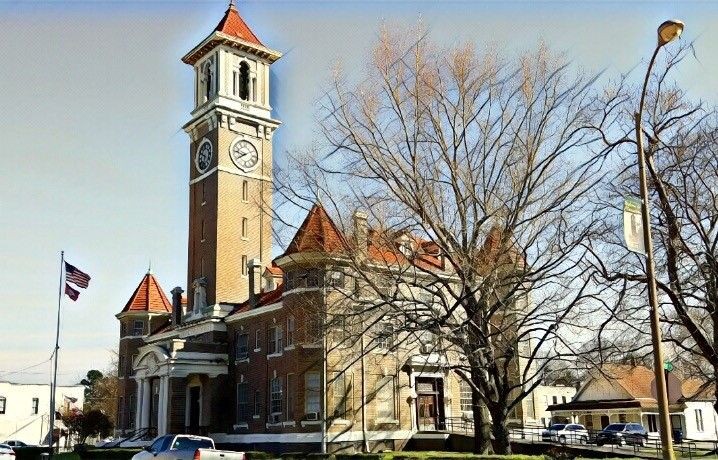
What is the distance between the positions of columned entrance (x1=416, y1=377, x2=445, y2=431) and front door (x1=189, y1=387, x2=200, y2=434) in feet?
45.9

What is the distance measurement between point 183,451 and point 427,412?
22600 mm

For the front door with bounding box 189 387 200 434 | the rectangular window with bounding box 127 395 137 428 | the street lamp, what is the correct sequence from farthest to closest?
the rectangular window with bounding box 127 395 137 428 → the front door with bounding box 189 387 200 434 → the street lamp

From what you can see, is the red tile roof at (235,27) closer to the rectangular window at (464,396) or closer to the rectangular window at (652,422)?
the rectangular window at (464,396)

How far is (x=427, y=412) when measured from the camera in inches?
1703

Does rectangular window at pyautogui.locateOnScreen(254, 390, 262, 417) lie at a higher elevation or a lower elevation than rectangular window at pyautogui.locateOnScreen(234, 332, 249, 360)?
lower

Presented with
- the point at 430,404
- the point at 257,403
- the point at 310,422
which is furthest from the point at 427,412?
the point at 257,403

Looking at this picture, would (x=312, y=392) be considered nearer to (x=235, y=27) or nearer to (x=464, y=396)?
(x=464, y=396)

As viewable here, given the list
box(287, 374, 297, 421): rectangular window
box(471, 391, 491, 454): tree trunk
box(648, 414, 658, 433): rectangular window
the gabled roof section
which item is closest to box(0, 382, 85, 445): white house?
box(287, 374, 297, 421): rectangular window

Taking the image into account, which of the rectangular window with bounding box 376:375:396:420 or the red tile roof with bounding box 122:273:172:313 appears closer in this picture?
the rectangular window with bounding box 376:375:396:420

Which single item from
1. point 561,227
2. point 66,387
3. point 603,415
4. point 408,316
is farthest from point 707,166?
point 66,387

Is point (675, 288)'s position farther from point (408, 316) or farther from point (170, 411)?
point (170, 411)

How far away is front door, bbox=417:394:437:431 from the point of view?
42.9 metres

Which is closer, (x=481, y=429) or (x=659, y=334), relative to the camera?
(x=659, y=334)

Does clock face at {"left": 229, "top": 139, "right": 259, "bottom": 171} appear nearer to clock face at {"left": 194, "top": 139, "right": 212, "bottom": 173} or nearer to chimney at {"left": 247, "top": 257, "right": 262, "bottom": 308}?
clock face at {"left": 194, "top": 139, "right": 212, "bottom": 173}
